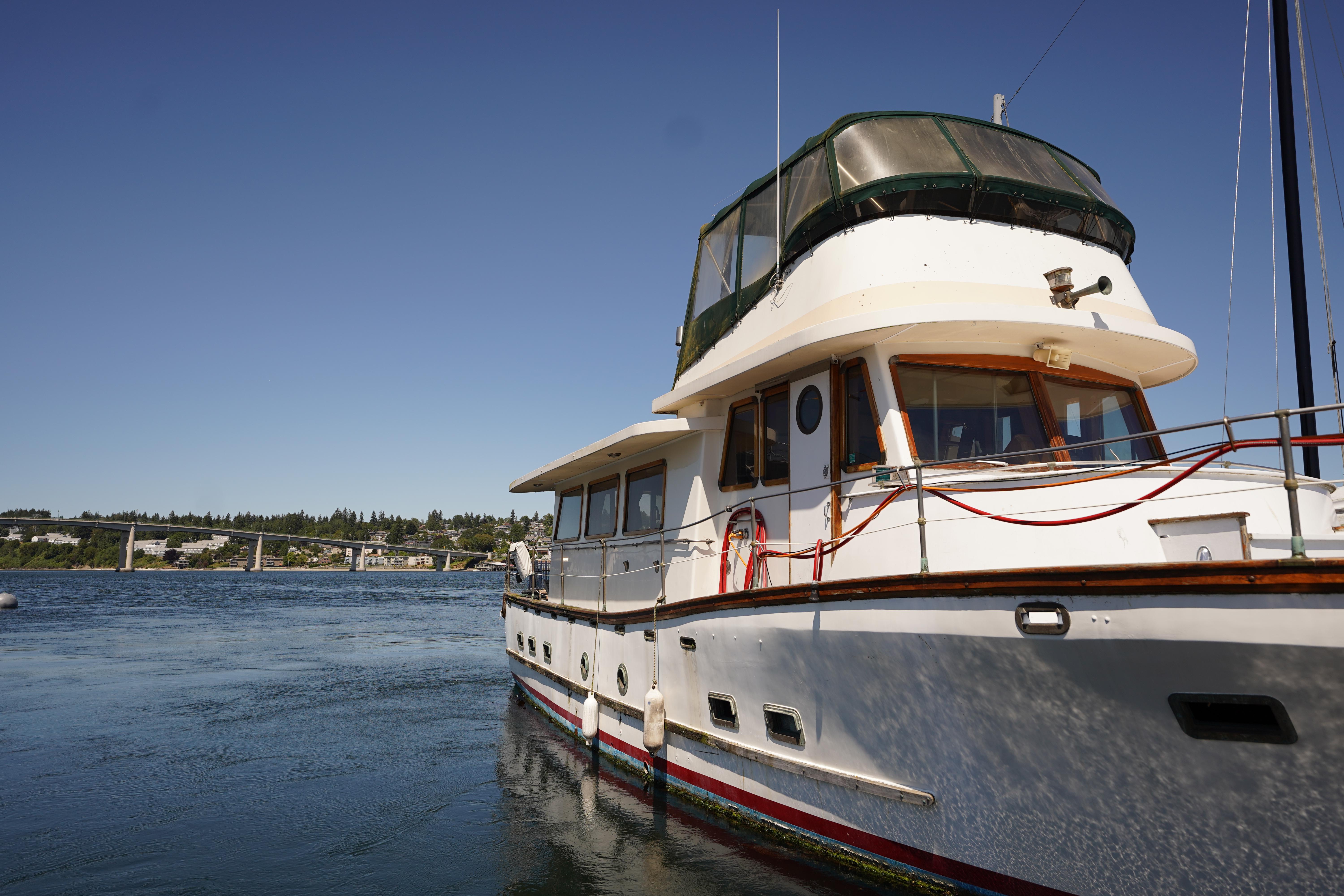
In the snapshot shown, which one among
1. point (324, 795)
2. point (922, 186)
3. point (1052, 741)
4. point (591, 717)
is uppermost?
point (922, 186)

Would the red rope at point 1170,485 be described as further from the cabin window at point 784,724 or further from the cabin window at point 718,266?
the cabin window at point 718,266

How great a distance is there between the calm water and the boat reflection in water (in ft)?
0.07

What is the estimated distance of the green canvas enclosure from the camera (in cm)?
659

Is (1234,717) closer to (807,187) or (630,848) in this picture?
(630,848)

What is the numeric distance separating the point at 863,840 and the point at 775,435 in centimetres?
338

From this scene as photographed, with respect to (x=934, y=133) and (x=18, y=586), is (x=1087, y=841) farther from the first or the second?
(x=18, y=586)

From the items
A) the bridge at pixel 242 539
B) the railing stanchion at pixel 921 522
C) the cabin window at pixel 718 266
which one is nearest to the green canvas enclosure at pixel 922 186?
the cabin window at pixel 718 266

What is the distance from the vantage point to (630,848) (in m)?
6.89

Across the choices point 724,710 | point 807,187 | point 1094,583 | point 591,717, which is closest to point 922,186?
point 807,187

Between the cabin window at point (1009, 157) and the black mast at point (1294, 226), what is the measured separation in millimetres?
4564

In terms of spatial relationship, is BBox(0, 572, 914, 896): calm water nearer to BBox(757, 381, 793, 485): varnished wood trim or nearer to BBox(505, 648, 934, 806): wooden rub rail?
BBox(505, 648, 934, 806): wooden rub rail

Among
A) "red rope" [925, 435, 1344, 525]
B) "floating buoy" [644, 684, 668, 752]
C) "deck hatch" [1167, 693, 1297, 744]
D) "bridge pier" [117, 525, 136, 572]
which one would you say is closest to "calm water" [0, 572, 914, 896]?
"floating buoy" [644, 684, 668, 752]

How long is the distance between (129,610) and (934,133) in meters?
46.5

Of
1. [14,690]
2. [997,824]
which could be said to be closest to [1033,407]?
[997,824]
